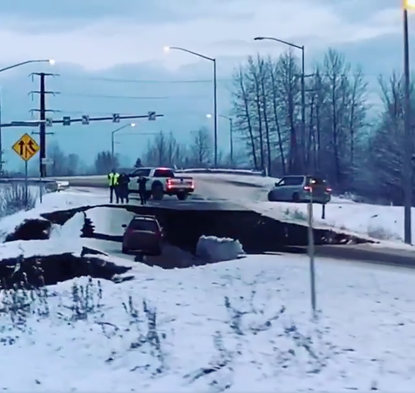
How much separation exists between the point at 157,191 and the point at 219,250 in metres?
26.0

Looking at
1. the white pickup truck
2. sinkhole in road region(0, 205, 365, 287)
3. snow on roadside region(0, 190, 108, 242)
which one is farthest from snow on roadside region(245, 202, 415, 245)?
snow on roadside region(0, 190, 108, 242)

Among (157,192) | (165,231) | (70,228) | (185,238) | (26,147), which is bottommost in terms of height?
(185,238)

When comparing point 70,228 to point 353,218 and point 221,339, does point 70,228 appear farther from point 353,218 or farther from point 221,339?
point 221,339

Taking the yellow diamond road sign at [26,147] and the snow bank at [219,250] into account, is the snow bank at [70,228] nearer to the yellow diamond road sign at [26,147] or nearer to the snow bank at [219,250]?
the yellow diamond road sign at [26,147]

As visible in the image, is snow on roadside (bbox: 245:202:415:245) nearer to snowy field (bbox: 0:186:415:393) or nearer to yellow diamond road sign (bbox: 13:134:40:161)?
yellow diamond road sign (bbox: 13:134:40:161)

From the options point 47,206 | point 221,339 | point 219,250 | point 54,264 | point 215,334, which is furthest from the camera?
point 47,206

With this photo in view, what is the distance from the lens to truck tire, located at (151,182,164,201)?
1998 inches

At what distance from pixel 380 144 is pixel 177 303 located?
62.9 metres

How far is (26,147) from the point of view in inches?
1577

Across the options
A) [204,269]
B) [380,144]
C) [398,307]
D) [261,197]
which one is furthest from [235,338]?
[380,144]

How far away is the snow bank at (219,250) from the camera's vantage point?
79.8 feet

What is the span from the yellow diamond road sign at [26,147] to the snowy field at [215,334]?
2256 cm

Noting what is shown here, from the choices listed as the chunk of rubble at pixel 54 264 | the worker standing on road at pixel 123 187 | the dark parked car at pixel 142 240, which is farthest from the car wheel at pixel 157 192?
the chunk of rubble at pixel 54 264

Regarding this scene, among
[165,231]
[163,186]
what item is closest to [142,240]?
[165,231]
